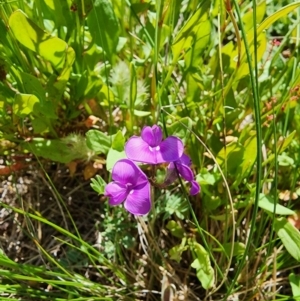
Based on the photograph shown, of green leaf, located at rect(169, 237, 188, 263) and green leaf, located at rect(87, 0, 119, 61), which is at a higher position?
green leaf, located at rect(87, 0, 119, 61)

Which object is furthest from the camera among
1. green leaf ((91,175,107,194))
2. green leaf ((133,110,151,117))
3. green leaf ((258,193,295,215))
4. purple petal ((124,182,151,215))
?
green leaf ((133,110,151,117))

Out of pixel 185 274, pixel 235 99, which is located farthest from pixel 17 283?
pixel 235 99

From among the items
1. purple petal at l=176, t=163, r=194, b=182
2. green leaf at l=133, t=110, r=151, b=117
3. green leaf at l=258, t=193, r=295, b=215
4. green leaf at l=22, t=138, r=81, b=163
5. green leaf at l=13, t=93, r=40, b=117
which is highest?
green leaf at l=13, t=93, r=40, b=117

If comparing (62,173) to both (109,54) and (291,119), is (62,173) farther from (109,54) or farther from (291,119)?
(291,119)

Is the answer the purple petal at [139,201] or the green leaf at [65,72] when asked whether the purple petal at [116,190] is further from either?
the green leaf at [65,72]

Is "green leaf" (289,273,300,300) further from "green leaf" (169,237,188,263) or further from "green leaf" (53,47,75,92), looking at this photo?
"green leaf" (53,47,75,92)

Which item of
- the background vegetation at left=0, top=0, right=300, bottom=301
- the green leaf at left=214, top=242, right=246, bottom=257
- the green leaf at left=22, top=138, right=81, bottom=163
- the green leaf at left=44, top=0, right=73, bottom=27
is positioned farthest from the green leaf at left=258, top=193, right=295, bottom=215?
the green leaf at left=44, top=0, right=73, bottom=27

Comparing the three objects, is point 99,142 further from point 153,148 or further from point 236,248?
point 236,248

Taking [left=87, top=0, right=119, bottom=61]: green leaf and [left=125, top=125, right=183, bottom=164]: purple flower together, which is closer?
[left=125, top=125, right=183, bottom=164]: purple flower
